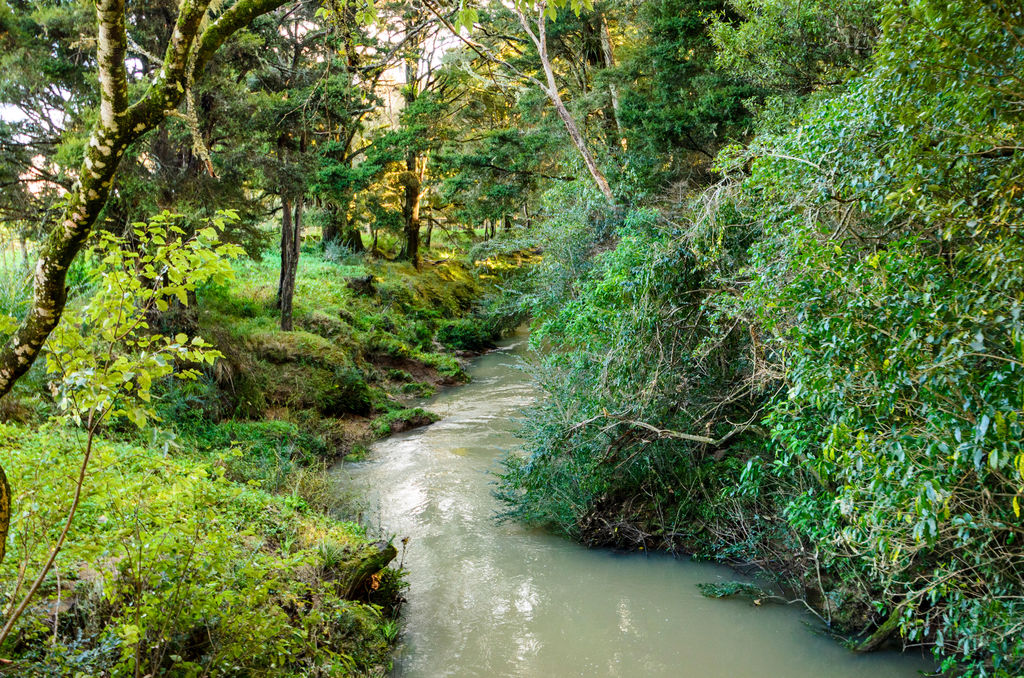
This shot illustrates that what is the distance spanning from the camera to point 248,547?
5.21 m

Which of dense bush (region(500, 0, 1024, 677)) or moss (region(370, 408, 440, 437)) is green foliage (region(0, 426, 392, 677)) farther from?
moss (region(370, 408, 440, 437))

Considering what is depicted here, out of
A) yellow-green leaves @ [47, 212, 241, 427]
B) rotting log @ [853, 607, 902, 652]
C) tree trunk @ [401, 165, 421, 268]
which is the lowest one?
rotting log @ [853, 607, 902, 652]

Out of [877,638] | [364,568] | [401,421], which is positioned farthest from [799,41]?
[401,421]

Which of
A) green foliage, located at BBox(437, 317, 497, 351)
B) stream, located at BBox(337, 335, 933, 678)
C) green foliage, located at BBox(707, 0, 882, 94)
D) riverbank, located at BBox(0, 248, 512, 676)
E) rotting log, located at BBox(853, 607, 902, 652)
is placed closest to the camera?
riverbank, located at BBox(0, 248, 512, 676)

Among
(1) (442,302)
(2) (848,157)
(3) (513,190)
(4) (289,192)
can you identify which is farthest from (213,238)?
(1) (442,302)

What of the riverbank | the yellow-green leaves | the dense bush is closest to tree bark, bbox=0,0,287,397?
the yellow-green leaves

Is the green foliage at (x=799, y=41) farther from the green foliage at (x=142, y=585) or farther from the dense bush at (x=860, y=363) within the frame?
the green foliage at (x=142, y=585)

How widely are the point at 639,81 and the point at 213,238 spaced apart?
11.9 meters

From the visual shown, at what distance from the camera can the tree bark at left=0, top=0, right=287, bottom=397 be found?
7.82 feet

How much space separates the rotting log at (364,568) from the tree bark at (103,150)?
3.90 meters

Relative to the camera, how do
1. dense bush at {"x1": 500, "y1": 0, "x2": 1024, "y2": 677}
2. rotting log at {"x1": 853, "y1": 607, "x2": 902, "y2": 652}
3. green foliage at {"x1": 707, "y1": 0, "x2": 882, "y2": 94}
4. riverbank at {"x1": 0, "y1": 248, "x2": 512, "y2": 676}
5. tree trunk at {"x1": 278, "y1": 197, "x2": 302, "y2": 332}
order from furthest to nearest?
tree trunk at {"x1": 278, "y1": 197, "x2": 302, "y2": 332} → green foliage at {"x1": 707, "y1": 0, "x2": 882, "y2": 94} → rotting log at {"x1": 853, "y1": 607, "x2": 902, "y2": 652} → riverbank at {"x1": 0, "y1": 248, "x2": 512, "y2": 676} → dense bush at {"x1": 500, "y1": 0, "x2": 1024, "y2": 677}

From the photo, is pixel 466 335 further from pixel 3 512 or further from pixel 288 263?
pixel 3 512

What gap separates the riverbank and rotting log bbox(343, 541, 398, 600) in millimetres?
19

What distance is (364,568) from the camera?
5953 millimetres
